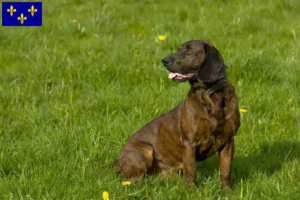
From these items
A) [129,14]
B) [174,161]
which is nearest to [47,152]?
[174,161]

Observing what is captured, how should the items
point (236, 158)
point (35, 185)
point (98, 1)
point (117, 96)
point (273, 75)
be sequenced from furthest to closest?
point (98, 1) < point (273, 75) < point (117, 96) < point (236, 158) < point (35, 185)

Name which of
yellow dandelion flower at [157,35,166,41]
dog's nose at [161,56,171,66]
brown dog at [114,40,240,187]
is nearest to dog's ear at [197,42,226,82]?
brown dog at [114,40,240,187]

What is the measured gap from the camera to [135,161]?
4.84m

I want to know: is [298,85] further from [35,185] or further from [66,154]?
[35,185]

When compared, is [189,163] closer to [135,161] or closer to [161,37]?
[135,161]

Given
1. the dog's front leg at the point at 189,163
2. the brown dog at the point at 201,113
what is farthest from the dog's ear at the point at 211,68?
the dog's front leg at the point at 189,163

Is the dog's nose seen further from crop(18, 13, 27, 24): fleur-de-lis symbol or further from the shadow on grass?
crop(18, 13, 27, 24): fleur-de-lis symbol

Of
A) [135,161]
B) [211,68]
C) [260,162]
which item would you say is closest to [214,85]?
[211,68]

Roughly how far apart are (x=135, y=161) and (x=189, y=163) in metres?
0.46

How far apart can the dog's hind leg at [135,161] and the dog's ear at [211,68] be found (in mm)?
845

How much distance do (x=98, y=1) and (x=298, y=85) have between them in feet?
13.6

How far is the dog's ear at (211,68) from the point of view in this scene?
4.43 m

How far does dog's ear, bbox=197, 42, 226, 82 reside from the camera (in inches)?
174

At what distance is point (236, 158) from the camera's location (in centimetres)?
527
